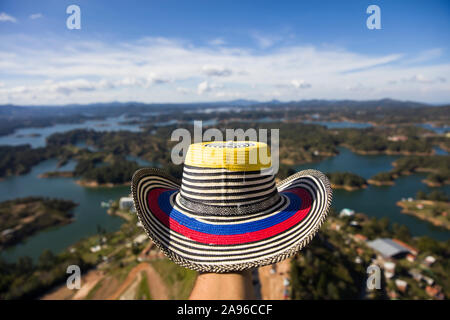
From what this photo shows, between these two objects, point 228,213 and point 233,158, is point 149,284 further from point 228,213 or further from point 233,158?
point 233,158

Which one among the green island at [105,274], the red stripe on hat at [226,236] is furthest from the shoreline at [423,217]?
the red stripe on hat at [226,236]

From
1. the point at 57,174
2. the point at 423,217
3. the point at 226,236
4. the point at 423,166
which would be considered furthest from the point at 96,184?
the point at 423,166

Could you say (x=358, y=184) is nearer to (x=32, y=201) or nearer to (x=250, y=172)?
(x=250, y=172)

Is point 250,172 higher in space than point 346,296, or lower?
higher

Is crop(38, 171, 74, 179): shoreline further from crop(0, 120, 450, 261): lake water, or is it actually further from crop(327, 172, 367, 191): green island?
crop(327, 172, 367, 191): green island

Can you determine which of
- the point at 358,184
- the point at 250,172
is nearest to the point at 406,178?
the point at 358,184
